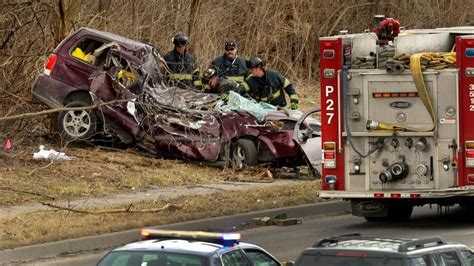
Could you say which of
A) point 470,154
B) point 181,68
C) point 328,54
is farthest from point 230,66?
point 470,154

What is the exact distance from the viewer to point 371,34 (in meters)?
15.6

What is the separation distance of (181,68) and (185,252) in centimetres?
1214

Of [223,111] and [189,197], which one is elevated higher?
[223,111]

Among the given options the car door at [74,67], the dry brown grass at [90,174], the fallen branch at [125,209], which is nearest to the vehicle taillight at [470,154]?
the fallen branch at [125,209]

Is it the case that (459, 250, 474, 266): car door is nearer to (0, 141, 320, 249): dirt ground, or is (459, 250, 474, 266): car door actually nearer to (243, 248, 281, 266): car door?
(243, 248, 281, 266): car door

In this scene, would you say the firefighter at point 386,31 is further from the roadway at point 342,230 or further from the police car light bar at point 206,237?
the police car light bar at point 206,237

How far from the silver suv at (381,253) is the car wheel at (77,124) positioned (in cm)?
1189

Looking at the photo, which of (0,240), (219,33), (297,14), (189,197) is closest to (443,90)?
(189,197)

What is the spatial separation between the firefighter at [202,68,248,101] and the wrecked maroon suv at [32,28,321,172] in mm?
406

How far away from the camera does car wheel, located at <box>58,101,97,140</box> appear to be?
1977 cm

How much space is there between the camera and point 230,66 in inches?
→ 837

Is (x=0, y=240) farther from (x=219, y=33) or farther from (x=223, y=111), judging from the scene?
(x=219, y=33)

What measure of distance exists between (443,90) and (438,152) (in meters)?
0.81

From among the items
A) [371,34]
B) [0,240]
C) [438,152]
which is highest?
[371,34]
